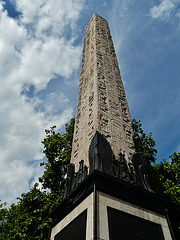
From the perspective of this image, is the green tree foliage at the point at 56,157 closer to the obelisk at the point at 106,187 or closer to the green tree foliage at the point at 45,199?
the green tree foliage at the point at 45,199

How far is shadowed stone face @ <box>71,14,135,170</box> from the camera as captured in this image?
20.1ft

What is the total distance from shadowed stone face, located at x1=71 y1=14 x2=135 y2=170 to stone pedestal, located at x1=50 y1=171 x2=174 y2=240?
44.0 inches

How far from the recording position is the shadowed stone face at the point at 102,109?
6.12m

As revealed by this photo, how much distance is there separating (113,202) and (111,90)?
430 cm

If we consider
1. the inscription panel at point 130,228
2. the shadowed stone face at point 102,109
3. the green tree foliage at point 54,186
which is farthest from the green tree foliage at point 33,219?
the inscription panel at point 130,228

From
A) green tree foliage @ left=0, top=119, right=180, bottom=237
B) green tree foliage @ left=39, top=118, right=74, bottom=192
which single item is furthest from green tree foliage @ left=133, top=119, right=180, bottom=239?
green tree foliage @ left=39, top=118, right=74, bottom=192

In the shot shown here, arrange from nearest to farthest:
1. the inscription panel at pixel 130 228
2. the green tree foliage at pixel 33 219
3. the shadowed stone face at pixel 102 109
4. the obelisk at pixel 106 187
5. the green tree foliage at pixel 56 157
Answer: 1. the inscription panel at pixel 130 228
2. the obelisk at pixel 106 187
3. the shadowed stone face at pixel 102 109
4. the green tree foliage at pixel 33 219
5. the green tree foliage at pixel 56 157

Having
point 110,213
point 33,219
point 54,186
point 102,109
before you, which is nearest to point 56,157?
point 54,186

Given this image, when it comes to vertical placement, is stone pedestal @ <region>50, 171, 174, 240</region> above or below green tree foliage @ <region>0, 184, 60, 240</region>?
below

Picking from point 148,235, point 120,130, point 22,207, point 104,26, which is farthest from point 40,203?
point 104,26

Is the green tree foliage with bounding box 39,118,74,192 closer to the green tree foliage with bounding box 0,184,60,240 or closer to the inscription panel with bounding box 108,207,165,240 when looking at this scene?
the green tree foliage with bounding box 0,184,60,240

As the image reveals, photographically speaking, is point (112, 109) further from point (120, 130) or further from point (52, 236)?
point (52, 236)

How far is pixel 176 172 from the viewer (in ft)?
37.0

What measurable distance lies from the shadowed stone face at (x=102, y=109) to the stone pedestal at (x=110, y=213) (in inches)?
44.0
